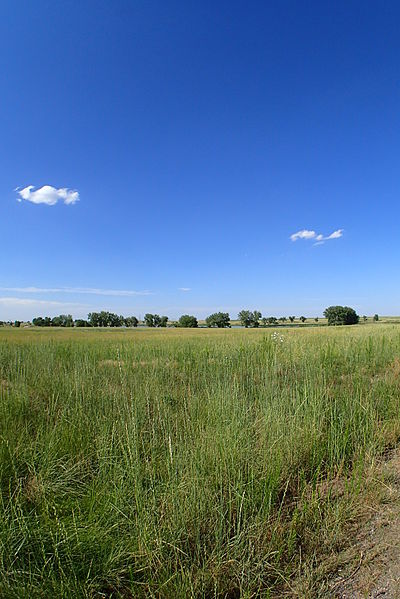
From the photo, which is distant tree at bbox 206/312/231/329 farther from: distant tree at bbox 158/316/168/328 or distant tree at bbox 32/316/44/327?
distant tree at bbox 32/316/44/327

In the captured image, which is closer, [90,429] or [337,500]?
[337,500]

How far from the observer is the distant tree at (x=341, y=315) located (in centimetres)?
9900

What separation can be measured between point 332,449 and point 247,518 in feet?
3.88

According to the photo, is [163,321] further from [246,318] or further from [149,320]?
[246,318]

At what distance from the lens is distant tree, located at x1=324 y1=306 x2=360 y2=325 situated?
325 feet

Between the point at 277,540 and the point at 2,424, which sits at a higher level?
the point at 2,424

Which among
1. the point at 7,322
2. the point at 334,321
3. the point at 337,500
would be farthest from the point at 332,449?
the point at 7,322

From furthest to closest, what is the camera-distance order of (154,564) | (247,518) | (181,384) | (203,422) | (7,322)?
(7,322)
(181,384)
(203,422)
(247,518)
(154,564)

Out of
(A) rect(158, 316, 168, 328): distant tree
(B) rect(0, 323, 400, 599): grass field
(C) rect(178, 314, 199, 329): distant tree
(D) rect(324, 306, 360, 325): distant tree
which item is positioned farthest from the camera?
(A) rect(158, 316, 168, 328): distant tree

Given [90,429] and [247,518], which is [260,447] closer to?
[247,518]

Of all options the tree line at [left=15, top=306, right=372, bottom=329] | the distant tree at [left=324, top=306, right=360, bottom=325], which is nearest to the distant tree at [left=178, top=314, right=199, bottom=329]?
the tree line at [left=15, top=306, right=372, bottom=329]

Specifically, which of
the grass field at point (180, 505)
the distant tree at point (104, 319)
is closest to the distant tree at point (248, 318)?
the distant tree at point (104, 319)

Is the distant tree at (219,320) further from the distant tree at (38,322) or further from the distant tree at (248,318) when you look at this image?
the distant tree at (38,322)

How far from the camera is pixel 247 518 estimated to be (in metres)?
2.11
